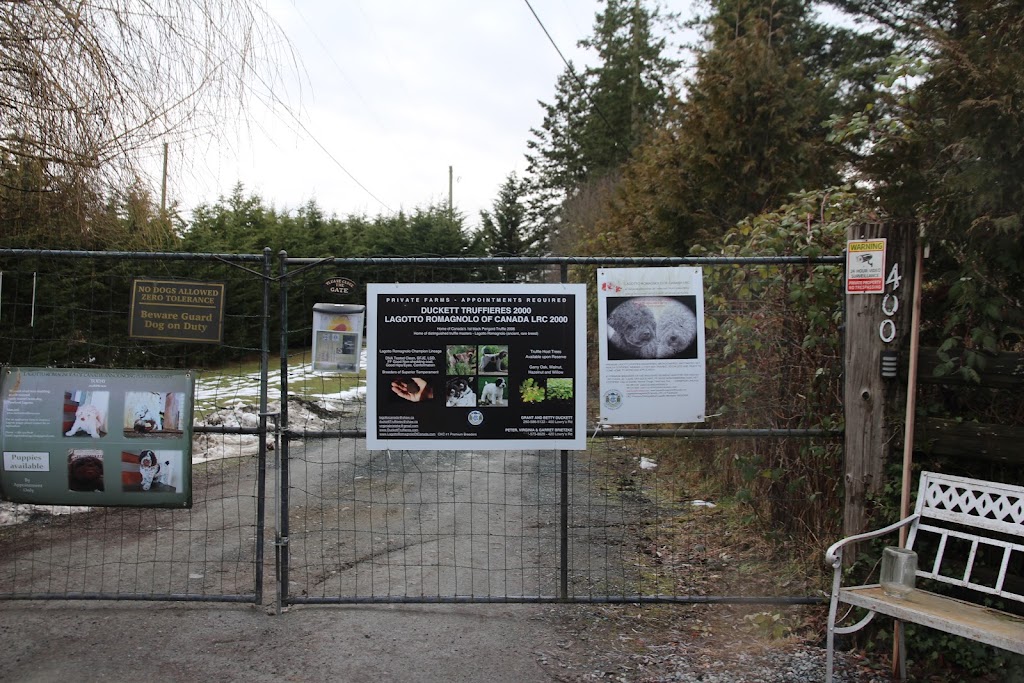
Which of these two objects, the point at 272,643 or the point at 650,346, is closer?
the point at 272,643

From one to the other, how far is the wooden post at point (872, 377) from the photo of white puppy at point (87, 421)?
4162 mm

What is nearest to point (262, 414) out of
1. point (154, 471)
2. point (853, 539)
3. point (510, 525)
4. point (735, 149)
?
point (154, 471)

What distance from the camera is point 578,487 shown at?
7074 mm

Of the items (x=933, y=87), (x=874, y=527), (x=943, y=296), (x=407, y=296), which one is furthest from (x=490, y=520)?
(x=933, y=87)

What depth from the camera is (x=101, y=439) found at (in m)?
4.31

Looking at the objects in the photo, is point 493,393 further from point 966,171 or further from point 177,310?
point 966,171

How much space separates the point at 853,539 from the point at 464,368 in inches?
84.2

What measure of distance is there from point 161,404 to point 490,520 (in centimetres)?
270

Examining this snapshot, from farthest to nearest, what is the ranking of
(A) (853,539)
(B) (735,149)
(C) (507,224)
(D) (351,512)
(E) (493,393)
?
1. (C) (507,224)
2. (B) (735,149)
3. (D) (351,512)
4. (E) (493,393)
5. (A) (853,539)

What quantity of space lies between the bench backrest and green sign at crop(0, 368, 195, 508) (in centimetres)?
393

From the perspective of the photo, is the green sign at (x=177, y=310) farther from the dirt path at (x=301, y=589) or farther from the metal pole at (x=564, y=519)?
the metal pole at (x=564, y=519)

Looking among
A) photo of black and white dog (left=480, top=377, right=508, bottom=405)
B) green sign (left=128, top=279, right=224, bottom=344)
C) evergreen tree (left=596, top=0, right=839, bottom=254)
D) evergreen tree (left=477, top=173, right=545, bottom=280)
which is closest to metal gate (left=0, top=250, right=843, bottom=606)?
green sign (left=128, top=279, right=224, bottom=344)

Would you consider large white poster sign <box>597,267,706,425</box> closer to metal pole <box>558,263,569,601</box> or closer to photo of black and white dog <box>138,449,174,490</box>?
metal pole <box>558,263,569,601</box>

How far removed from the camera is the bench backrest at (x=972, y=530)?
11.6 ft
